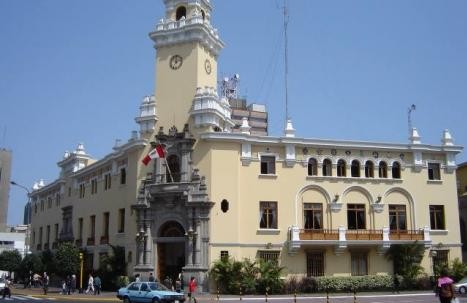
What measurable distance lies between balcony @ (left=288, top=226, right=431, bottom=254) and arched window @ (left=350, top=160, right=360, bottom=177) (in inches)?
177

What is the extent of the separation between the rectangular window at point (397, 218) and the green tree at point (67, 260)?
87.6ft

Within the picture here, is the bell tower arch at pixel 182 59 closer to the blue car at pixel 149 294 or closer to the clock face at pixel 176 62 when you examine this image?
the clock face at pixel 176 62

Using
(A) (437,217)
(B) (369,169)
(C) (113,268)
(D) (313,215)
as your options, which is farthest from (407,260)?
(C) (113,268)

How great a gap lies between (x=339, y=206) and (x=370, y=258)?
15.4 feet

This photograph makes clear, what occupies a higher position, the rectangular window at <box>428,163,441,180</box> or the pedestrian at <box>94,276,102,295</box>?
the rectangular window at <box>428,163,441,180</box>

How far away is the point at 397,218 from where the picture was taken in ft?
152

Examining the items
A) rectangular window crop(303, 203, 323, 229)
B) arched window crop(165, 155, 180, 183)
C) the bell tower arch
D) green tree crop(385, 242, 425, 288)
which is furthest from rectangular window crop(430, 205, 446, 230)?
arched window crop(165, 155, 180, 183)

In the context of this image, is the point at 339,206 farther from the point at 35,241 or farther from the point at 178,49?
the point at 35,241

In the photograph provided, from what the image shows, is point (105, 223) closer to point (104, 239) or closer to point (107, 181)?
point (104, 239)

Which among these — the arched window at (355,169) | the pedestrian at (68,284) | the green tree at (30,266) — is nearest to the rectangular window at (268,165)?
the arched window at (355,169)

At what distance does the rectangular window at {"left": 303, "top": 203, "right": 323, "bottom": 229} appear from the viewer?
44656mm

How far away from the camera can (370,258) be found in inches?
1762

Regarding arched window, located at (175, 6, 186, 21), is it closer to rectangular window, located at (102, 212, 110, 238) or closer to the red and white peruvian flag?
the red and white peruvian flag

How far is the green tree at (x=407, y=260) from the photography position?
4381 centimetres
